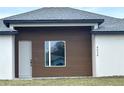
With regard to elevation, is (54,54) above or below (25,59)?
above

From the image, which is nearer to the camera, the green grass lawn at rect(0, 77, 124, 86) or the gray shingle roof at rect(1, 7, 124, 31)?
the green grass lawn at rect(0, 77, 124, 86)

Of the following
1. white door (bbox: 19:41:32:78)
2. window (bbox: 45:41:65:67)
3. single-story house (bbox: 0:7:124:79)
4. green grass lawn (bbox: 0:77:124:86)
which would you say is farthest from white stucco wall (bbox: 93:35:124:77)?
white door (bbox: 19:41:32:78)

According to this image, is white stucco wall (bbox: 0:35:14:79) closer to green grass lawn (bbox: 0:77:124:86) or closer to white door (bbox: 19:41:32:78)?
white door (bbox: 19:41:32:78)

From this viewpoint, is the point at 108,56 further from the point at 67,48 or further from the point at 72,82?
the point at 72,82

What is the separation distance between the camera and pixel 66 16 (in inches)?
1208

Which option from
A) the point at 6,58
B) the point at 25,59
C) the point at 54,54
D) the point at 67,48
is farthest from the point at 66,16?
the point at 6,58

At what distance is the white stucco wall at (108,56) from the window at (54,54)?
2.34 m

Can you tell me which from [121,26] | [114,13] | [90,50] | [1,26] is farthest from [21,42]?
[114,13]

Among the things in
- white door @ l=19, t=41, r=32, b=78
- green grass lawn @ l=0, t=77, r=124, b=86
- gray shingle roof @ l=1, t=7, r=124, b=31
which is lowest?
green grass lawn @ l=0, t=77, r=124, b=86

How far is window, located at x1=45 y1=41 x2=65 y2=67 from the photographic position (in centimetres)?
3081

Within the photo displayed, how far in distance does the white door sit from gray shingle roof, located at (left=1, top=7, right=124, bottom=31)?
167cm

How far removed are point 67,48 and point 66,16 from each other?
1.91 m

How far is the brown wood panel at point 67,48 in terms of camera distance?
1211 inches

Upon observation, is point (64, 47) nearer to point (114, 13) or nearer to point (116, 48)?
point (116, 48)
